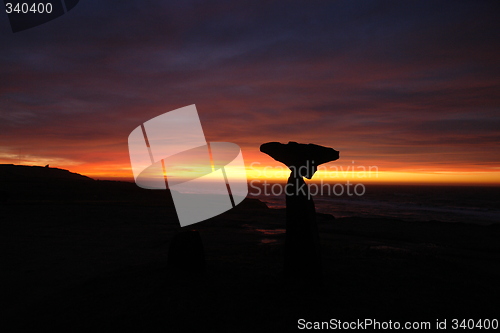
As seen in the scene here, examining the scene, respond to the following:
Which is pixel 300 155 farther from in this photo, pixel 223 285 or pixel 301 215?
pixel 223 285

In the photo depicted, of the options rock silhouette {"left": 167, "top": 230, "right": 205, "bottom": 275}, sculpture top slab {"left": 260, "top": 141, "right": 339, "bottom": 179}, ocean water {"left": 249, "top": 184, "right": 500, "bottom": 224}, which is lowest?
ocean water {"left": 249, "top": 184, "right": 500, "bottom": 224}

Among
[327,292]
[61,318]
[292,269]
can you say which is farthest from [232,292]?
[61,318]

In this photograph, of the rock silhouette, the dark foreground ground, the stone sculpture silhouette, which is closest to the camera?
the dark foreground ground

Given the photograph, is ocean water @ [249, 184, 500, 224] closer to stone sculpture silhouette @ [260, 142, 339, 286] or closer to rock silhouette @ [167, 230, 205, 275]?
stone sculpture silhouette @ [260, 142, 339, 286]

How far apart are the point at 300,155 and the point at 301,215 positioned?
4.97 feet

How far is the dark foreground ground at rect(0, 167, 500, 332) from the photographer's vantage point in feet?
18.3

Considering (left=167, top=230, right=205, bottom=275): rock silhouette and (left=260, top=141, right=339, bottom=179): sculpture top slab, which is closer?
(left=260, top=141, right=339, bottom=179): sculpture top slab

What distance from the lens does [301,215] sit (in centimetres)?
730

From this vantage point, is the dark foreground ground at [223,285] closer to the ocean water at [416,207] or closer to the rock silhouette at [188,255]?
the rock silhouette at [188,255]

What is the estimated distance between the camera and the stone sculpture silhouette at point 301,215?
7117 mm

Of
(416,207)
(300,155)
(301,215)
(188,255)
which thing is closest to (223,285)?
(188,255)

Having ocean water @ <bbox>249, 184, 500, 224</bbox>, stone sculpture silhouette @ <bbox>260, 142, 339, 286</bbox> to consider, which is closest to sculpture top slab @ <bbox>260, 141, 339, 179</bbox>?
stone sculpture silhouette @ <bbox>260, 142, 339, 286</bbox>

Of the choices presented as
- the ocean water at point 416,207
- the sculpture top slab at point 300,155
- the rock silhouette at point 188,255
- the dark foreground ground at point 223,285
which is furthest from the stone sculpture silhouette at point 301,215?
the ocean water at point 416,207

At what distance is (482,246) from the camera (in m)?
12.9
